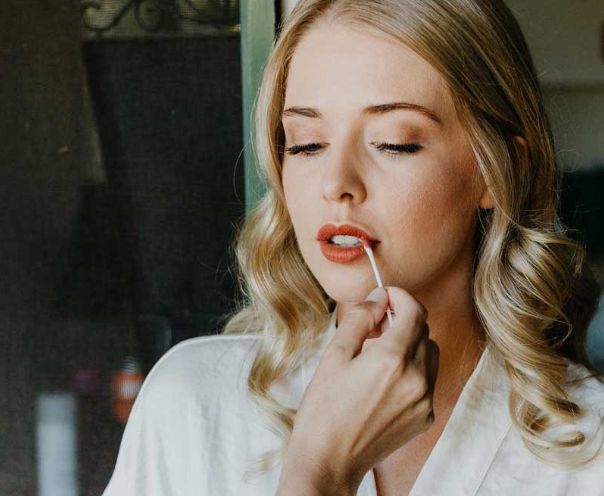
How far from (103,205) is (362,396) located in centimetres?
86

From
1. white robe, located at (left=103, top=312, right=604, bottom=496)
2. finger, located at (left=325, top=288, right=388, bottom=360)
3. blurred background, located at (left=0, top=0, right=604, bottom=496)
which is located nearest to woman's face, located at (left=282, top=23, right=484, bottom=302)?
finger, located at (left=325, top=288, right=388, bottom=360)

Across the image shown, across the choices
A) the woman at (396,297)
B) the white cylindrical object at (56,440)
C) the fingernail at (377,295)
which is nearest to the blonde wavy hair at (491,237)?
the woman at (396,297)

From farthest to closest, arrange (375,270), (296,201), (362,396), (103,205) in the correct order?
(103,205) < (296,201) < (375,270) < (362,396)

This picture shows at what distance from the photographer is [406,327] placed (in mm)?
1053

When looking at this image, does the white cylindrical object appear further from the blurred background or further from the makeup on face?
the makeup on face

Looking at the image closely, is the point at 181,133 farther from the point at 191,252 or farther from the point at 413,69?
the point at 413,69

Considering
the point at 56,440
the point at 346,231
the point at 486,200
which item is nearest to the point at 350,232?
the point at 346,231

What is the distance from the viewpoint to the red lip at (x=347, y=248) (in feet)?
3.96

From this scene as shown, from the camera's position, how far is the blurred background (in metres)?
1.74

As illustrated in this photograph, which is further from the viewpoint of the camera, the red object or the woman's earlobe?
the woman's earlobe

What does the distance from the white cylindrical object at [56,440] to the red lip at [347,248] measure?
0.78 m

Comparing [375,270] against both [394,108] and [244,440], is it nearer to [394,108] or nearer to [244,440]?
[394,108]

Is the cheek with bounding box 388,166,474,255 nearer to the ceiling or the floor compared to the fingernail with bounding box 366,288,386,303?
nearer to the ceiling

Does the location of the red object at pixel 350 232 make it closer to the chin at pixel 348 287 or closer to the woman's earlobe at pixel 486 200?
the chin at pixel 348 287
